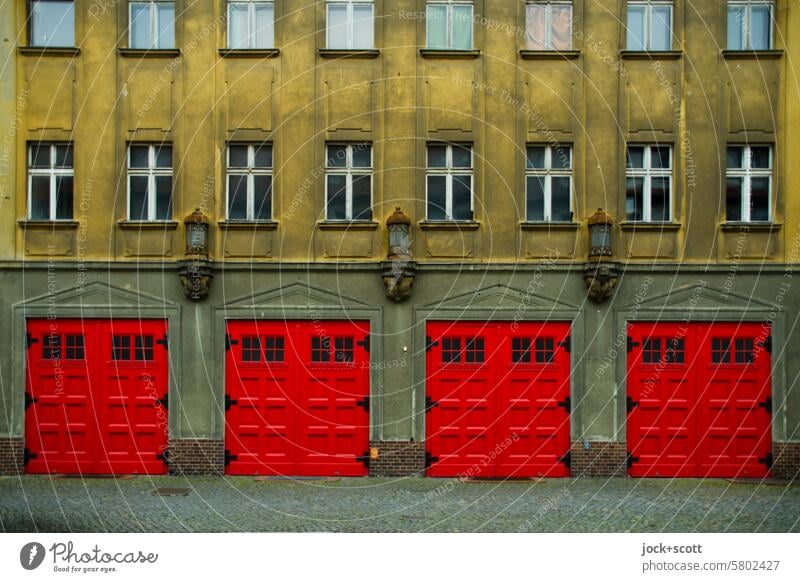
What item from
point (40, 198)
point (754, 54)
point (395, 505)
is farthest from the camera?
point (40, 198)

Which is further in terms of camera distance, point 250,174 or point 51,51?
point 250,174

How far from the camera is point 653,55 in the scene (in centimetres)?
1081

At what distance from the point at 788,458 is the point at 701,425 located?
1241mm

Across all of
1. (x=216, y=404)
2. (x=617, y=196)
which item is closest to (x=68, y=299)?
(x=216, y=404)

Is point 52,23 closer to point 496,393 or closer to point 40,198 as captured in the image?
point 40,198

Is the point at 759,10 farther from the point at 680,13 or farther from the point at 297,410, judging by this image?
the point at 297,410

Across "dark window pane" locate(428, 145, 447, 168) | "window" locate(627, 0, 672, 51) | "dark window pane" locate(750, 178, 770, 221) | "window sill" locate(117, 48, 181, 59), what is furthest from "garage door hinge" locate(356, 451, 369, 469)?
"window" locate(627, 0, 672, 51)

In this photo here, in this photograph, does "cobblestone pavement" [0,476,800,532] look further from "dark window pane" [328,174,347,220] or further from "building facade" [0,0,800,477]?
"dark window pane" [328,174,347,220]

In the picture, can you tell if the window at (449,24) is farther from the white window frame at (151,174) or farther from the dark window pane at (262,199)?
the white window frame at (151,174)

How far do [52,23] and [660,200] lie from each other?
9.06 meters

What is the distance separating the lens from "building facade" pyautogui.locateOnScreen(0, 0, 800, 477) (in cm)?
1078

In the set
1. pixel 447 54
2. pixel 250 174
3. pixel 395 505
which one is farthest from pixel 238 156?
pixel 395 505

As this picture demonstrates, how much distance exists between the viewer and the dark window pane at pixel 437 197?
11055 mm

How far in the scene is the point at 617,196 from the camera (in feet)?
35.9
